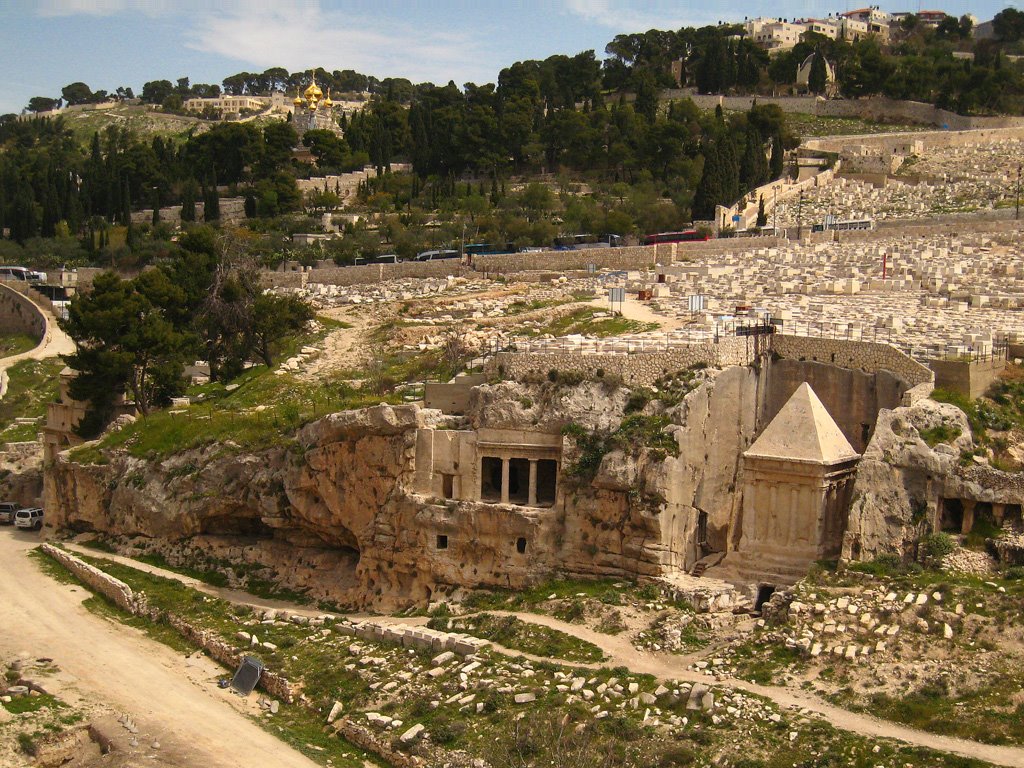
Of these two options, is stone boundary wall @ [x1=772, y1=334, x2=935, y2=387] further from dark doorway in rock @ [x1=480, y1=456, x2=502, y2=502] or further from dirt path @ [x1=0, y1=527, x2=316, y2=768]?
dirt path @ [x1=0, y1=527, x2=316, y2=768]

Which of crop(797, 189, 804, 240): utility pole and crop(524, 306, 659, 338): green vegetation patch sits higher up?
crop(797, 189, 804, 240): utility pole

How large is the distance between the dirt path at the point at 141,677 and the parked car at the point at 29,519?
5.69 metres

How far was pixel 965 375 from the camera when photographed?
29.4 metres

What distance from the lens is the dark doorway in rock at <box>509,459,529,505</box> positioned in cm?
3153

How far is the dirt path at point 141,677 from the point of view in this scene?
24.8m

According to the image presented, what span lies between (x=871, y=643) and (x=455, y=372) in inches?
544

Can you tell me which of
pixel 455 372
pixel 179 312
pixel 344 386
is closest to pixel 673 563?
pixel 455 372

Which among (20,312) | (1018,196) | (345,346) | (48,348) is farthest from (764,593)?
(20,312)

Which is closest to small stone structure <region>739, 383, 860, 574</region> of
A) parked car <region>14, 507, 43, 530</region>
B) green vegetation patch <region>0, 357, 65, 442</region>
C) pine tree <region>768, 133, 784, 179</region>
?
parked car <region>14, 507, 43, 530</region>

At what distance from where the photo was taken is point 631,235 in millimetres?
65312

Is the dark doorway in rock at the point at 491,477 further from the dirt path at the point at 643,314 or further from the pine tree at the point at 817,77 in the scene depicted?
the pine tree at the point at 817,77

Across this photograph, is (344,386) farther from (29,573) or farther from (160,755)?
(160,755)

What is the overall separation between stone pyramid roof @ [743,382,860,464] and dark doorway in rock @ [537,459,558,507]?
180 inches

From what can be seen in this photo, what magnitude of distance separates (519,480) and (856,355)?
7.40 metres
